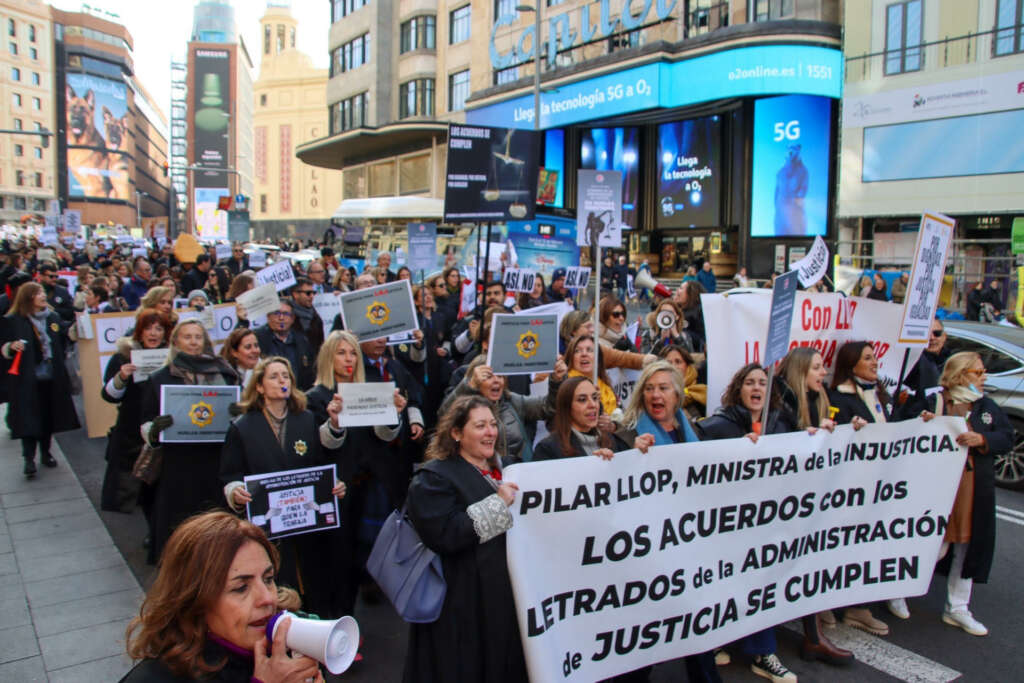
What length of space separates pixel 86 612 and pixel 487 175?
4784mm

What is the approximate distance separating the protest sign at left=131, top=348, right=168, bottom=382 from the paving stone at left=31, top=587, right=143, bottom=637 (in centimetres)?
150

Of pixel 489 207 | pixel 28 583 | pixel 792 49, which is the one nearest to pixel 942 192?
pixel 792 49

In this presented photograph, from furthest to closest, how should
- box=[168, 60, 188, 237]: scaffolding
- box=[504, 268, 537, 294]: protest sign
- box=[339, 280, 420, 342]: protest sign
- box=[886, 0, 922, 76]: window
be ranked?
box=[168, 60, 188, 237]: scaffolding
box=[886, 0, 922, 76]: window
box=[504, 268, 537, 294]: protest sign
box=[339, 280, 420, 342]: protest sign

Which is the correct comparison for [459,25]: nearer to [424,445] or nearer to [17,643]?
[424,445]

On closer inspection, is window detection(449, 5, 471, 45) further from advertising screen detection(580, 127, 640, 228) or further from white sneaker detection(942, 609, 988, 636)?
white sneaker detection(942, 609, 988, 636)

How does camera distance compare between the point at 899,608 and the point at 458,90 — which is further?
the point at 458,90

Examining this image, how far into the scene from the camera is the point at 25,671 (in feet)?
14.5

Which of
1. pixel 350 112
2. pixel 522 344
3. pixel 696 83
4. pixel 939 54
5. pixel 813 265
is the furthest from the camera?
pixel 350 112

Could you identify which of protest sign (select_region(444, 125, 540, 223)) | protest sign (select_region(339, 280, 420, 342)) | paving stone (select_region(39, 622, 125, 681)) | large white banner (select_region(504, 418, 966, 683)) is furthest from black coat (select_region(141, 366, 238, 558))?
protest sign (select_region(444, 125, 540, 223))

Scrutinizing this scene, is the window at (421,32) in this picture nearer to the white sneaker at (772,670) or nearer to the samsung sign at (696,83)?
the samsung sign at (696,83)

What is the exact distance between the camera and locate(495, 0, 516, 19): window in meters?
36.9

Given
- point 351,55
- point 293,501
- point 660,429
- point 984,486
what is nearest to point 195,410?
point 293,501

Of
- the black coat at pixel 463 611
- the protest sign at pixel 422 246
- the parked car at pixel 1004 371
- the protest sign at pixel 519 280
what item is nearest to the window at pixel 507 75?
the protest sign at pixel 519 280

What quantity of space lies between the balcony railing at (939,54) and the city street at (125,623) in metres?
19.7
